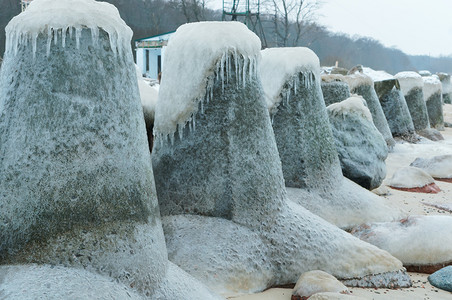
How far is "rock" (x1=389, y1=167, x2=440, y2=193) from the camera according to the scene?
693cm

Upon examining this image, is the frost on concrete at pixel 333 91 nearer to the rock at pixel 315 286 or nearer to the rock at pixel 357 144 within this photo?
the rock at pixel 357 144

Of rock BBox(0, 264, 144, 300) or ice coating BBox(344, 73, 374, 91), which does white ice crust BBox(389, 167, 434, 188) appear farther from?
rock BBox(0, 264, 144, 300)

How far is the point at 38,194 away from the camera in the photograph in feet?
7.87

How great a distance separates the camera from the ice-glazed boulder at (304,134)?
4.83 metres

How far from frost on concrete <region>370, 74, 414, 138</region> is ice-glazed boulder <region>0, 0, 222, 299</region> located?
31.2 ft

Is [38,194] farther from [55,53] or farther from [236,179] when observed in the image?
[236,179]

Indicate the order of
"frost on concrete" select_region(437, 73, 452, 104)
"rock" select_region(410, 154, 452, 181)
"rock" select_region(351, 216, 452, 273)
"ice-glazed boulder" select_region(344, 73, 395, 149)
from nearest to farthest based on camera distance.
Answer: "rock" select_region(351, 216, 452, 273), "rock" select_region(410, 154, 452, 181), "ice-glazed boulder" select_region(344, 73, 395, 149), "frost on concrete" select_region(437, 73, 452, 104)

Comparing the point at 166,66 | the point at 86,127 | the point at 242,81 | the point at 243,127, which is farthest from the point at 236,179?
the point at 86,127

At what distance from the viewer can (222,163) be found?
140 inches

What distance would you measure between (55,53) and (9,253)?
0.91 meters

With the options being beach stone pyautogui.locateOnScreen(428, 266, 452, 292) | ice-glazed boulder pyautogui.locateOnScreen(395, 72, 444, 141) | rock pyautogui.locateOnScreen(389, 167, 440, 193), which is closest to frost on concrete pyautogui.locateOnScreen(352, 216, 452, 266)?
beach stone pyautogui.locateOnScreen(428, 266, 452, 292)

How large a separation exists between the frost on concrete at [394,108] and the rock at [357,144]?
511 cm

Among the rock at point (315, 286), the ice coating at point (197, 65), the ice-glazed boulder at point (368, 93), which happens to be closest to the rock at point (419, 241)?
the rock at point (315, 286)

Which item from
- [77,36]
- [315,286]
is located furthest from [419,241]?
[77,36]
